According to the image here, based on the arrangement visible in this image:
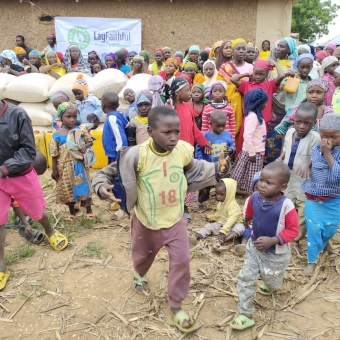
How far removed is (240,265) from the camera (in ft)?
11.6

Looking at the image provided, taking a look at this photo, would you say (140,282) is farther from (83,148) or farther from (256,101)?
(256,101)

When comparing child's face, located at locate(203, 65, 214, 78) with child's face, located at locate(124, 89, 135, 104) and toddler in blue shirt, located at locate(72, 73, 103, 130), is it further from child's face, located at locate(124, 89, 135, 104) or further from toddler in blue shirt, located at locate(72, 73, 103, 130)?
toddler in blue shirt, located at locate(72, 73, 103, 130)

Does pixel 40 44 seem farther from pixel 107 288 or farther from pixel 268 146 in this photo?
pixel 107 288

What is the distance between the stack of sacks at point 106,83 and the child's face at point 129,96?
68 centimetres

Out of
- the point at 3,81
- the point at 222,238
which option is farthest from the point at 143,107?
the point at 3,81

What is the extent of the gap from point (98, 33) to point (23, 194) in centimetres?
943

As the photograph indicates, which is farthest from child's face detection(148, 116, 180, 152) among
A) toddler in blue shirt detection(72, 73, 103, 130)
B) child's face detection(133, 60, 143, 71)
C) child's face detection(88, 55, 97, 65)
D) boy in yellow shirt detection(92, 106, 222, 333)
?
child's face detection(88, 55, 97, 65)

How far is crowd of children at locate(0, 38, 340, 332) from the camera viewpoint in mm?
2561

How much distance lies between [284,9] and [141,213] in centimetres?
1103

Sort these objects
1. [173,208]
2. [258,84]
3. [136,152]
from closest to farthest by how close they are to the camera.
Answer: [136,152] → [173,208] → [258,84]

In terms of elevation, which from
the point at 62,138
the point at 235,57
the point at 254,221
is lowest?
the point at 254,221

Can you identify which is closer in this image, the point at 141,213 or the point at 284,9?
the point at 141,213

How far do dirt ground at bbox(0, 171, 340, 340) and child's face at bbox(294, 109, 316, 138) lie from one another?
4.35 feet

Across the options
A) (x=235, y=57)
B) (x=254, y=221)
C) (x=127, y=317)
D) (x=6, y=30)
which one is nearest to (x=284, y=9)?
(x=235, y=57)
